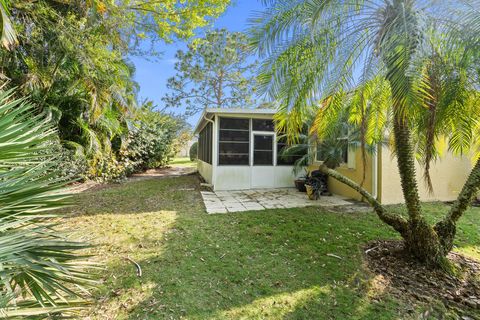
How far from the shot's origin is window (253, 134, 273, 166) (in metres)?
10.2

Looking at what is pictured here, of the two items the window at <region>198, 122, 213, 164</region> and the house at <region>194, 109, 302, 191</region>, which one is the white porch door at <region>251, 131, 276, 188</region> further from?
the window at <region>198, 122, 213, 164</region>

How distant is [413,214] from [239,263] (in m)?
2.80

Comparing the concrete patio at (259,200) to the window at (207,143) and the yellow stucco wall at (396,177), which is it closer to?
the yellow stucco wall at (396,177)

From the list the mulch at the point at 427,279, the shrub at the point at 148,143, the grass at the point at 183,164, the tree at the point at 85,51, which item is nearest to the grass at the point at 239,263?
the mulch at the point at 427,279

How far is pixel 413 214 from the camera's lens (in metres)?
3.86

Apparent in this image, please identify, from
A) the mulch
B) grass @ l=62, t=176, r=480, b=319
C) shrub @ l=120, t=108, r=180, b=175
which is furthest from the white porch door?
shrub @ l=120, t=108, r=180, b=175

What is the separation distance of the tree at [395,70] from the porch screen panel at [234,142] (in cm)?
549

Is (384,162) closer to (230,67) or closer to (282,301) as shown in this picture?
(282,301)

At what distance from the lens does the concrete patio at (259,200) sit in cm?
717

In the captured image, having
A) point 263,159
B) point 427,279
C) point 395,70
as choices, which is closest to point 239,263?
point 427,279

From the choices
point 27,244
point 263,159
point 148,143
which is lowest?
point 27,244

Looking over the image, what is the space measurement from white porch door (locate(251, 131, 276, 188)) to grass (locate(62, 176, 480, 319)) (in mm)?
3578

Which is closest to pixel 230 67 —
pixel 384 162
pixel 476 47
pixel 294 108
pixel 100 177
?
pixel 100 177

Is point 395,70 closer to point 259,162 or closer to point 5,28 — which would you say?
point 5,28
